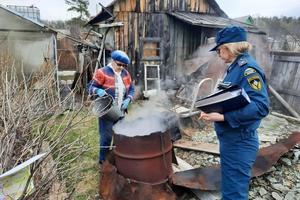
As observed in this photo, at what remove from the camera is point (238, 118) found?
2.21 meters

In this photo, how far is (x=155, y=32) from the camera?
30.3 feet

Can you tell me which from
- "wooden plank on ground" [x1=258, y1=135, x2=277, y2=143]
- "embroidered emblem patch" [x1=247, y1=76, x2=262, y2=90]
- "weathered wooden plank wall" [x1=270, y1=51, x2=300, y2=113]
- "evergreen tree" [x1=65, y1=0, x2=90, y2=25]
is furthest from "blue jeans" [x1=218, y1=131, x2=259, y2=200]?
"evergreen tree" [x1=65, y1=0, x2=90, y2=25]

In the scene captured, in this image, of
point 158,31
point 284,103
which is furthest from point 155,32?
point 284,103

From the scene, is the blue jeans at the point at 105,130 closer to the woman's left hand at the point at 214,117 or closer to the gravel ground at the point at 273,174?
the gravel ground at the point at 273,174

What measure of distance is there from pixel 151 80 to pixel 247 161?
7226 mm

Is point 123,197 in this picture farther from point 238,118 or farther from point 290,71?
point 290,71

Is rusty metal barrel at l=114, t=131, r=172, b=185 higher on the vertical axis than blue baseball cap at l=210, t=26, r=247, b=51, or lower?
lower

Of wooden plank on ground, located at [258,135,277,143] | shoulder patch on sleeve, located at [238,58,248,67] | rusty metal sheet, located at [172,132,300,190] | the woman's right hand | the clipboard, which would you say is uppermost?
shoulder patch on sleeve, located at [238,58,248,67]

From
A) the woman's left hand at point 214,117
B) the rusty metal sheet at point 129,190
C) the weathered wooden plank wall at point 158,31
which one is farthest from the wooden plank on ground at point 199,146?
the weathered wooden plank wall at point 158,31

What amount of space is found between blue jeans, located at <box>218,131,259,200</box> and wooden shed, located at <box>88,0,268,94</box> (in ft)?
21.7

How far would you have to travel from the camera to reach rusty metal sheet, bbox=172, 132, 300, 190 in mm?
3277

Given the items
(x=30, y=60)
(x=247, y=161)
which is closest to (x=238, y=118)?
(x=247, y=161)

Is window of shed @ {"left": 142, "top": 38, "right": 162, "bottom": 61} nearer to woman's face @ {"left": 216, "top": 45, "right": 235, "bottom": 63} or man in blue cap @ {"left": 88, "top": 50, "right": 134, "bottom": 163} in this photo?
man in blue cap @ {"left": 88, "top": 50, "right": 134, "bottom": 163}

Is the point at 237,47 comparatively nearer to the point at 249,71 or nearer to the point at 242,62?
the point at 242,62
